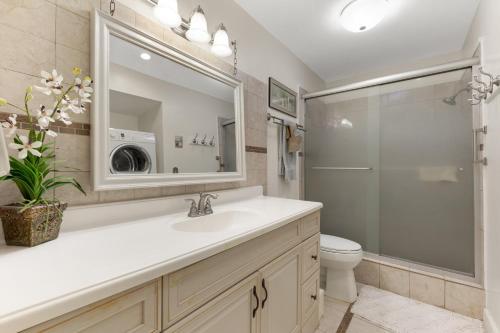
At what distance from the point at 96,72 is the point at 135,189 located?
523 mm

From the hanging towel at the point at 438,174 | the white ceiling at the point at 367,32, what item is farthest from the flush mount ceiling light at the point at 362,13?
the hanging towel at the point at 438,174

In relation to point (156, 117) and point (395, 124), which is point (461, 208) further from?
point (156, 117)

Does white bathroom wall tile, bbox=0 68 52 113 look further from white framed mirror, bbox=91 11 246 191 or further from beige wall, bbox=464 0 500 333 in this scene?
beige wall, bbox=464 0 500 333

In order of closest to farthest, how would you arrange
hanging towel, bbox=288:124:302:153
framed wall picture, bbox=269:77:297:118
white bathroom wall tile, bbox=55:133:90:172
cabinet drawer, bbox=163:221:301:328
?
cabinet drawer, bbox=163:221:301:328
white bathroom wall tile, bbox=55:133:90:172
framed wall picture, bbox=269:77:297:118
hanging towel, bbox=288:124:302:153

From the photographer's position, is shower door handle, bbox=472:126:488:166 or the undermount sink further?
shower door handle, bbox=472:126:488:166

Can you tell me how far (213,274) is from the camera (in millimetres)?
724

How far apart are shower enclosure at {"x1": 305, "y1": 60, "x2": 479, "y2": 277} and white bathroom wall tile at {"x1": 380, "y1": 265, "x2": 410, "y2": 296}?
0.18 metres

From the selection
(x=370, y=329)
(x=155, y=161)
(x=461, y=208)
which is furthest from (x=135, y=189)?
(x=461, y=208)

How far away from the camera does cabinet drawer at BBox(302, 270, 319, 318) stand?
49.8 inches

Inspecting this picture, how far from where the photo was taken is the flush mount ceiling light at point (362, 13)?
1466mm

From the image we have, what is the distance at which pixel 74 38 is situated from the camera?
86cm

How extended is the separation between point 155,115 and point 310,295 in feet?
4.50

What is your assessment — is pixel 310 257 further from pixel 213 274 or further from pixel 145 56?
pixel 145 56

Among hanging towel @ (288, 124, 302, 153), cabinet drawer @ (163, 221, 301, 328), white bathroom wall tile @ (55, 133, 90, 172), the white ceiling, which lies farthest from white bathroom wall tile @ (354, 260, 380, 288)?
white bathroom wall tile @ (55, 133, 90, 172)
